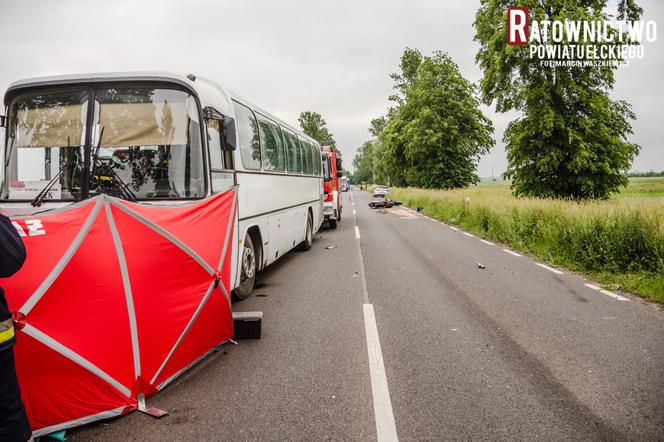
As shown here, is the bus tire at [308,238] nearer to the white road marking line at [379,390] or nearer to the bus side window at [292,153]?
the bus side window at [292,153]

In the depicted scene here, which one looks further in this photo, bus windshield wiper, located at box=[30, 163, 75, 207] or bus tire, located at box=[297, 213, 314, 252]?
bus tire, located at box=[297, 213, 314, 252]

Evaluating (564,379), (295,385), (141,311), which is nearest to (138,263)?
(141,311)

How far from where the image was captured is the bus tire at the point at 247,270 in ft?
21.2

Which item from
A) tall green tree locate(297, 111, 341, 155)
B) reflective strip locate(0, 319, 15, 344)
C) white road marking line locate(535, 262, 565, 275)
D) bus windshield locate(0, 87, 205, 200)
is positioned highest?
tall green tree locate(297, 111, 341, 155)

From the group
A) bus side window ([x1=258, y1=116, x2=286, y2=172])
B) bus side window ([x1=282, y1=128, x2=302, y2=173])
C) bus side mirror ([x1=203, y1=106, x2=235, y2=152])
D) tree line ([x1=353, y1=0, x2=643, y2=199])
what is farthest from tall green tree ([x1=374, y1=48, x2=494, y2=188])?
bus side mirror ([x1=203, y1=106, x2=235, y2=152])

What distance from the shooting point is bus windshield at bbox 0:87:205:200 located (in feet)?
15.1

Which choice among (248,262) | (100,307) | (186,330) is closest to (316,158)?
(248,262)

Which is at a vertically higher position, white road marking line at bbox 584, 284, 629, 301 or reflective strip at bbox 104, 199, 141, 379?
reflective strip at bbox 104, 199, 141, 379

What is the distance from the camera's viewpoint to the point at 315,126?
9931 cm

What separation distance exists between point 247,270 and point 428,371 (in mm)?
3612

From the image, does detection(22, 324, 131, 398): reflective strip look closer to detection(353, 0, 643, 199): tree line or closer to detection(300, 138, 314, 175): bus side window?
detection(300, 138, 314, 175): bus side window

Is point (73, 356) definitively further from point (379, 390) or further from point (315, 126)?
point (315, 126)

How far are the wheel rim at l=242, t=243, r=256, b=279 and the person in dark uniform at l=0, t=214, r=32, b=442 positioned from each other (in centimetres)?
389

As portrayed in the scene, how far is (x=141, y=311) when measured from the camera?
3.37 meters
